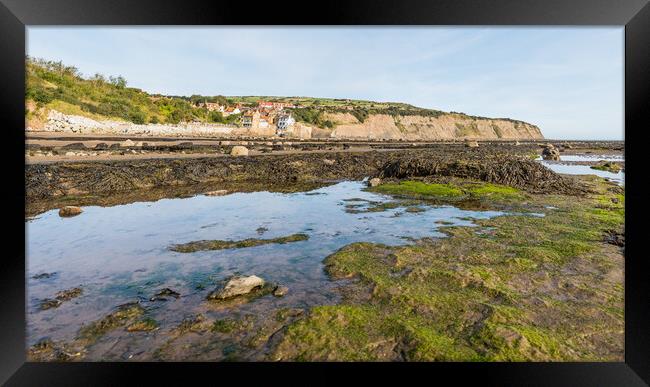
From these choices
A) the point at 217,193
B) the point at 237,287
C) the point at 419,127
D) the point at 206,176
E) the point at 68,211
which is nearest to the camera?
the point at 237,287

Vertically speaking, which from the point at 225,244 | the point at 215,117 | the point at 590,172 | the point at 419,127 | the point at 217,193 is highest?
the point at 419,127

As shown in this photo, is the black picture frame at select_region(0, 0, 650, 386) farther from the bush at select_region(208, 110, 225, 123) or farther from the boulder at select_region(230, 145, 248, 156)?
the bush at select_region(208, 110, 225, 123)

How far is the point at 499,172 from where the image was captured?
1638cm

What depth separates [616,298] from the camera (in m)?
4.86

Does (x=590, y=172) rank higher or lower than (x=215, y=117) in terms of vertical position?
lower

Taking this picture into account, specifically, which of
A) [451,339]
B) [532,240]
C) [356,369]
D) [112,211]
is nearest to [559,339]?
[451,339]

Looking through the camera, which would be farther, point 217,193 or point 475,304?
point 217,193

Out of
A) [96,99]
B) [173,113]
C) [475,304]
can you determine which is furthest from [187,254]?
[173,113]

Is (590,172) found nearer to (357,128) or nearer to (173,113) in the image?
(173,113)

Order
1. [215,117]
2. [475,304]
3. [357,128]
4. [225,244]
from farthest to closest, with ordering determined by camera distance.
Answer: [357,128] → [215,117] → [225,244] → [475,304]

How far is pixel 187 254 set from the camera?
6980mm

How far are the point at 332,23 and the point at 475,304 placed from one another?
164 inches

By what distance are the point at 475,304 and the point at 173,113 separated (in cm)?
8004
